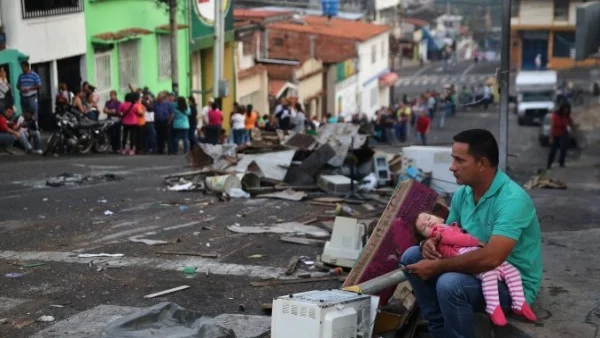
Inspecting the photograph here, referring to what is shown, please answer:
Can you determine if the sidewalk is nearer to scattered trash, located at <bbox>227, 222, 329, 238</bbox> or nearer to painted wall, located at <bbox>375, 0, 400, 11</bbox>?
scattered trash, located at <bbox>227, 222, 329, 238</bbox>

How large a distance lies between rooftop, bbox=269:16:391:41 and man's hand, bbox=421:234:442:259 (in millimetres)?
47703

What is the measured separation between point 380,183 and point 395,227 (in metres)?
7.03

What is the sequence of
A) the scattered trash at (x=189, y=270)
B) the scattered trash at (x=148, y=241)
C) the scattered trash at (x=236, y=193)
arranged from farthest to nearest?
the scattered trash at (x=236, y=193)
the scattered trash at (x=148, y=241)
the scattered trash at (x=189, y=270)

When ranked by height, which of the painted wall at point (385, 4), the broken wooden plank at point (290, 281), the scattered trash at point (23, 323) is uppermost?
the painted wall at point (385, 4)

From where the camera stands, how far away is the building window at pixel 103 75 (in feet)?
99.0

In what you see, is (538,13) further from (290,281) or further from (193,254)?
(290,281)

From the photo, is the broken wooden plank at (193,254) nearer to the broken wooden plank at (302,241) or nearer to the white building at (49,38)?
the broken wooden plank at (302,241)

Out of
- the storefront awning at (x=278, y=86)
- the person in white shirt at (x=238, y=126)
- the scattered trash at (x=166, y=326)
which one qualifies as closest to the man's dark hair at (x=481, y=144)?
the scattered trash at (x=166, y=326)

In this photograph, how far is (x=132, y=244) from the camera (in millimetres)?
9914

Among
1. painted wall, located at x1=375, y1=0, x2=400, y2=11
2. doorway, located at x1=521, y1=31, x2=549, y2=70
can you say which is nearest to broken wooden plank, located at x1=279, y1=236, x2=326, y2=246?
painted wall, located at x1=375, y1=0, x2=400, y2=11

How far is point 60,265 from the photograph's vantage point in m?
8.95

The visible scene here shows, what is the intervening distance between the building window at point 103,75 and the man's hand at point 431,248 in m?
25.2

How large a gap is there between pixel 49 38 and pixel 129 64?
5.82 metres

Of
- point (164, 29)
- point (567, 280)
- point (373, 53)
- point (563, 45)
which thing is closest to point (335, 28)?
point (373, 53)
